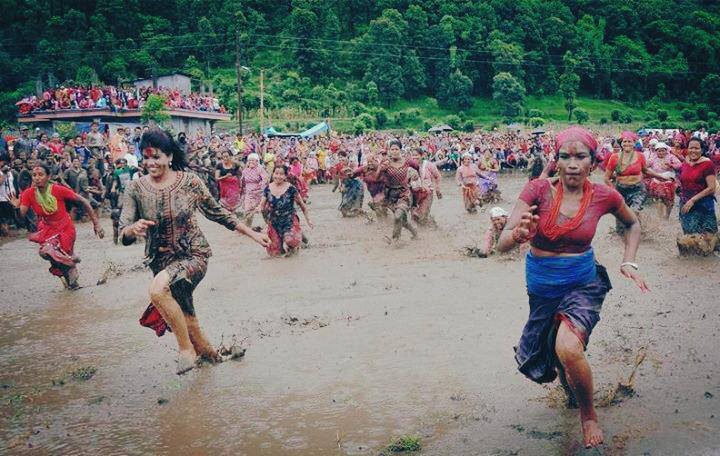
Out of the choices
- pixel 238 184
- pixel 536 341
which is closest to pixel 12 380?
pixel 536 341

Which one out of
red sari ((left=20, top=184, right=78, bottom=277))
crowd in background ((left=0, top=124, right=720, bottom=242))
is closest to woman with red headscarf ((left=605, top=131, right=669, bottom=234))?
crowd in background ((left=0, top=124, right=720, bottom=242))

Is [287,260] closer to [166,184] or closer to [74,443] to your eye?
[166,184]

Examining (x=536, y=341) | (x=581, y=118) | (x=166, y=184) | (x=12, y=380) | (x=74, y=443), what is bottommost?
(x=581, y=118)

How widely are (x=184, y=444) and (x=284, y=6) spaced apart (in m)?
98.7

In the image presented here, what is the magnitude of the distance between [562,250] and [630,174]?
21.6 ft

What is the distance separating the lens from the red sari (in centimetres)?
873

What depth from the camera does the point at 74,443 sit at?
4.25 meters

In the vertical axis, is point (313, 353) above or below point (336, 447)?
below

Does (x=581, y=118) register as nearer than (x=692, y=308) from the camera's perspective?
No

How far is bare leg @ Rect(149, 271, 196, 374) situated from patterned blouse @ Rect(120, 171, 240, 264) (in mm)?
308

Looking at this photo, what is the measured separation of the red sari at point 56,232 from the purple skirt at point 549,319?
671cm

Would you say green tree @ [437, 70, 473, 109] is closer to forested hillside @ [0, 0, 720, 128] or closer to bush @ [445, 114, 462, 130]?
forested hillside @ [0, 0, 720, 128]

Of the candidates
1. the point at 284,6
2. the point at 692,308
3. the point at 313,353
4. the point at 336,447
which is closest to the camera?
the point at 336,447

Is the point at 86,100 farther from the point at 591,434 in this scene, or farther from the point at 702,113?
the point at 702,113
